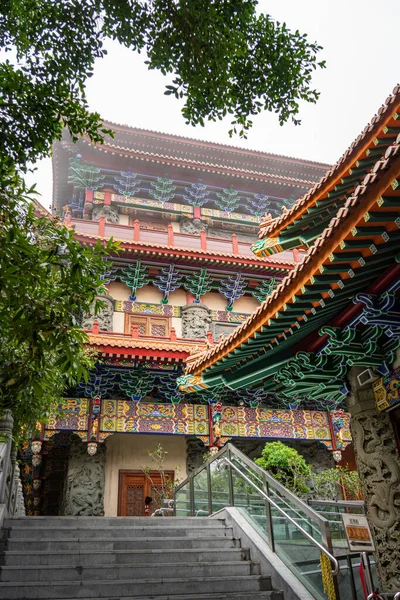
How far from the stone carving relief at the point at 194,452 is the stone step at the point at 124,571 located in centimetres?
737

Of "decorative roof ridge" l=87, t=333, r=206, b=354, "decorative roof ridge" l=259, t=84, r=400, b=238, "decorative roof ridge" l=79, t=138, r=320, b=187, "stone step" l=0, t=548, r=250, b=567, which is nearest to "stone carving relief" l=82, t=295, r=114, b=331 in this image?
"decorative roof ridge" l=87, t=333, r=206, b=354

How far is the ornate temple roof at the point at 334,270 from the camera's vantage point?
394 centimetres

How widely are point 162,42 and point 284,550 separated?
5.39 metres

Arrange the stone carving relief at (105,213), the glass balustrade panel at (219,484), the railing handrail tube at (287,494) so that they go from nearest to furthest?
the railing handrail tube at (287,494)
the glass balustrade panel at (219,484)
the stone carving relief at (105,213)

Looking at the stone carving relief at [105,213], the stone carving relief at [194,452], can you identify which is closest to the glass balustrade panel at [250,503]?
the stone carving relief at [194,452]

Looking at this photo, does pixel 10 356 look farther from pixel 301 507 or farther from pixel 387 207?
pixel 387 207

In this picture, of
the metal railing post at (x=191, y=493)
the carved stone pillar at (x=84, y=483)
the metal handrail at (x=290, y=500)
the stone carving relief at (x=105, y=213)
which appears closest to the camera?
the metal handrail at (x=290, y=500)

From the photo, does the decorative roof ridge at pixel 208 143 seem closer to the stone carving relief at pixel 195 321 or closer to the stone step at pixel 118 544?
the stone carving relief at pixel 195 321

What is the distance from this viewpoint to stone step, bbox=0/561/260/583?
4902mm

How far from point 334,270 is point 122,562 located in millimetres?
3726

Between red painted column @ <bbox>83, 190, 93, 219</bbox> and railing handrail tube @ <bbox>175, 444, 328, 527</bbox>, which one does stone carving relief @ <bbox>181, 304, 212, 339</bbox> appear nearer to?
red painted column @ <bbox>83, 190, 93, 219</bbox>

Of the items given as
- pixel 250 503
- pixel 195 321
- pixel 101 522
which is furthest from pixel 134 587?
pixel 195 321

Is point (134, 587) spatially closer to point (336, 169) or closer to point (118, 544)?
point (118, 544)

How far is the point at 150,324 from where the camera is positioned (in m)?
14.4
